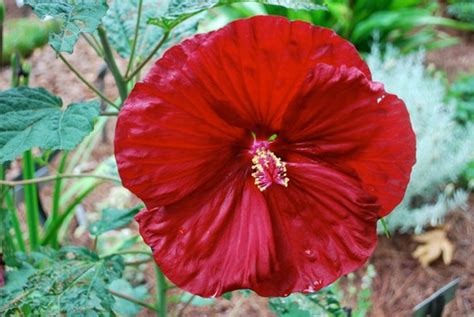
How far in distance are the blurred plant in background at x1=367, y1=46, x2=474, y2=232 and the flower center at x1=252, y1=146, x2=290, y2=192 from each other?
1311 mm

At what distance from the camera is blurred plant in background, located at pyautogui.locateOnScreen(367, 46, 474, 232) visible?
194 centimetres

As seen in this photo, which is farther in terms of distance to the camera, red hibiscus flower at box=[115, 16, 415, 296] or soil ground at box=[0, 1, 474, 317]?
soil ground at box=[0, 1, 474, 317]

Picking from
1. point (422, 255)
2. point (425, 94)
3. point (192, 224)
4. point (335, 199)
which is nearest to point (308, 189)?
point (335, 199)

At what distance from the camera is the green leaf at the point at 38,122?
2.40 ft

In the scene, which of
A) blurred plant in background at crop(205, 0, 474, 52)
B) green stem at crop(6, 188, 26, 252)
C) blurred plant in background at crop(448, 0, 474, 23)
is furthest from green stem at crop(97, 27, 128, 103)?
blurred plant in background at crop(448, 0, 474, 23)

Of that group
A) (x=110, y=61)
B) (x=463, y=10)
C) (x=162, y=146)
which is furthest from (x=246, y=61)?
(x=463, y=10)

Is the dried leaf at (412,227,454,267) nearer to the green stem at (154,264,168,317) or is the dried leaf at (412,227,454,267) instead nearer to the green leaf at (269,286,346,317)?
the green leaf at (269,286,346,317)

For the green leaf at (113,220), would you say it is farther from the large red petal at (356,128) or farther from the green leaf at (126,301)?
the large red petal at (356,128)

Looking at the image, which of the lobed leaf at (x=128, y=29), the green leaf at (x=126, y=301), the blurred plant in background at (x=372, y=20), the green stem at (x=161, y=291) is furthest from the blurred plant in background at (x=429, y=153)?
the lobed leaf at (x=128, y=29)

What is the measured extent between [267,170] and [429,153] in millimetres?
1438

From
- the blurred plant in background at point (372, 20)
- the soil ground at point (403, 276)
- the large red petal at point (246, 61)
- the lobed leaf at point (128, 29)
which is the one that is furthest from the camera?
the blurred plant in background at point (372, 20)

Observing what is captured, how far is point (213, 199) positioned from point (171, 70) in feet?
0.52

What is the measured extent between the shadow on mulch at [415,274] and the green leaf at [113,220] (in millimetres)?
936

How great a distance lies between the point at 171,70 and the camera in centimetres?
61
